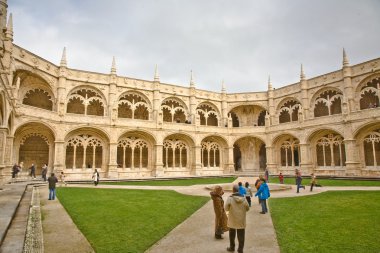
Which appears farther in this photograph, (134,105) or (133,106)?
(134,105)

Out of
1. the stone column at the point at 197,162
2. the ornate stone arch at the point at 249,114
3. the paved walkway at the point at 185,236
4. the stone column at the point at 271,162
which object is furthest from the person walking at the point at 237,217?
the ornate stone arch at the point at 249,114

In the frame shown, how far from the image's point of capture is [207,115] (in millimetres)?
33969

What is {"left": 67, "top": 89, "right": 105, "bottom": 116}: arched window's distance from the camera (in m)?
26.5

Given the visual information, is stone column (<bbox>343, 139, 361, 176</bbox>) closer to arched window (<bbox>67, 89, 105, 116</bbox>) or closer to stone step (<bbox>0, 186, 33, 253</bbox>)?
arched window (<bbox>67, 89, 105, 116</bbox>)

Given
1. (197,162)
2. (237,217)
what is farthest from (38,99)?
(237,217)

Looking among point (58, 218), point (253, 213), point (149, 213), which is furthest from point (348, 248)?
point (58, 218)

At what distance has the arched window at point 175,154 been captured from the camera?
30969 millimetres

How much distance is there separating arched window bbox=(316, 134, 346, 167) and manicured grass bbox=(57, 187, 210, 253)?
21.2 m

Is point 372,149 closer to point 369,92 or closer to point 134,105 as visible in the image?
point 369,92

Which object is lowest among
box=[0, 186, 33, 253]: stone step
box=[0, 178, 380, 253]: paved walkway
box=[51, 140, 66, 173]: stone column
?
box=[0, 178, 380, 253]: paved walkway

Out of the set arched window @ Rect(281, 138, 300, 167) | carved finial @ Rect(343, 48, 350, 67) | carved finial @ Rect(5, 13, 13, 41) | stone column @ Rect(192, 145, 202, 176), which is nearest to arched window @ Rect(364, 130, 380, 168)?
arched window @ Rect(281, 138, 300, 167)

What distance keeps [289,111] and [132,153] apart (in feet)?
65.7

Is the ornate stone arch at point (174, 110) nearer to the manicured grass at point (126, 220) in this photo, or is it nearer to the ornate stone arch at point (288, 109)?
the ornate stone arch at point (288, 109)

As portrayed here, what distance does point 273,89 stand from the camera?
33.6 meters
